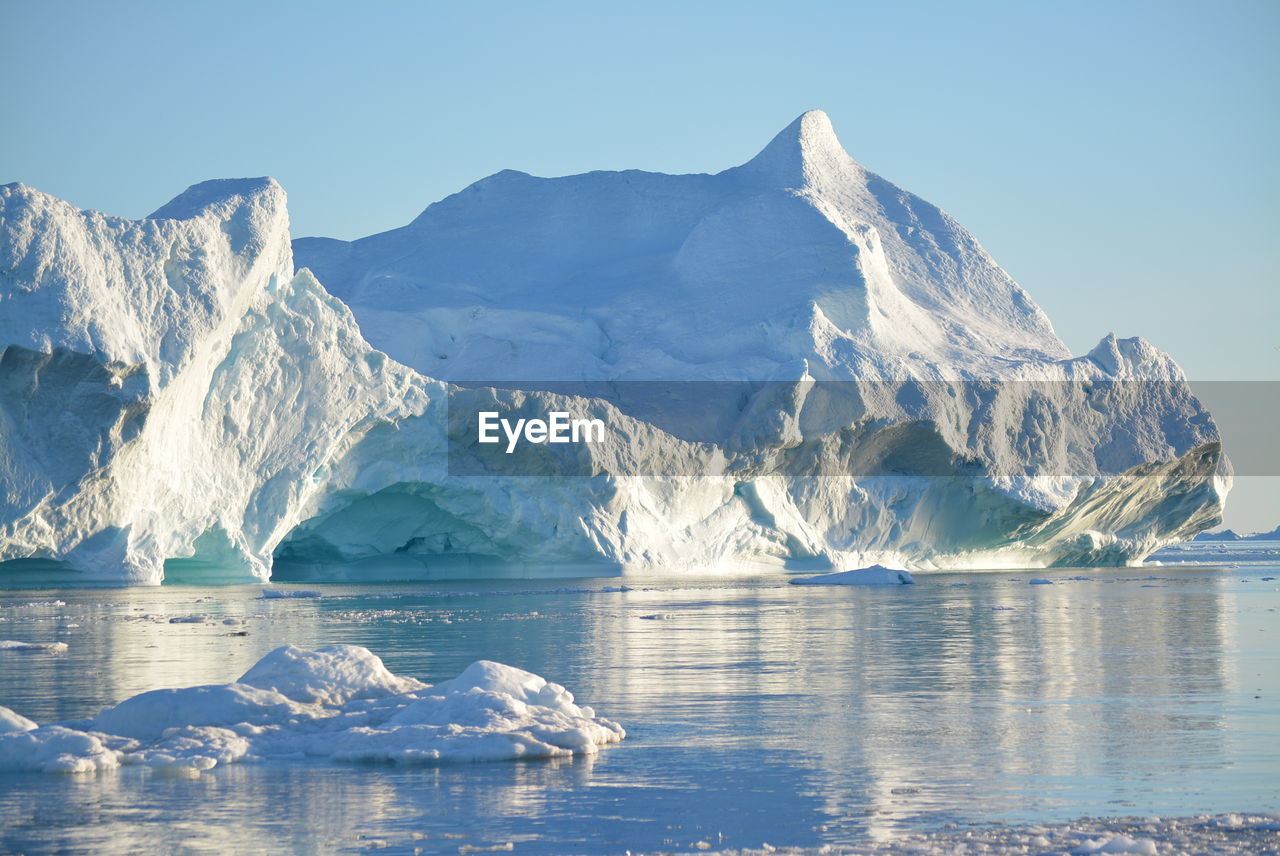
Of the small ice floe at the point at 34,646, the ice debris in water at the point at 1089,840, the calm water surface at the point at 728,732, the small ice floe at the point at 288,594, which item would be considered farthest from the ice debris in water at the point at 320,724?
the small ice floe at the point at 288,594

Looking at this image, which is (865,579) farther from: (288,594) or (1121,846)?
(1121,846)

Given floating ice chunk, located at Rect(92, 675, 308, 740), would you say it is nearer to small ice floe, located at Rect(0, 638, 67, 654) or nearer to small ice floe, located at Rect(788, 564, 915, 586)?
small ice floe, located at Rect(0, 638, 67, 654)

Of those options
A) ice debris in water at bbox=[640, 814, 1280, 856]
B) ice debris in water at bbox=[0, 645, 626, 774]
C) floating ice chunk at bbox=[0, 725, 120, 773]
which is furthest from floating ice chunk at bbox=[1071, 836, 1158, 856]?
floating ice chunk at bbox=[0, 725, 120, 773]

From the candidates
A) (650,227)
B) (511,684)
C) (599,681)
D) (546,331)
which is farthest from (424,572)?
(511,684)

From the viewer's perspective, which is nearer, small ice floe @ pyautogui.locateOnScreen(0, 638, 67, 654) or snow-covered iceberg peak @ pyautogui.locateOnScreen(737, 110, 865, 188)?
small ice floe @ pyautogui.locateOnScreen(0, 638, 67, 654)

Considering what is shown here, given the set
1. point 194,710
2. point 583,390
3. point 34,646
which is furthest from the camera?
point 583,390

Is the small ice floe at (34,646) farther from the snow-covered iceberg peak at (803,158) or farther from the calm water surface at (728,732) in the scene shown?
the snow-covered iceberg peak at (803,158)

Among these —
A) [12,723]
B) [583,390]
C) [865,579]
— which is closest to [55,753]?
[12,723]
